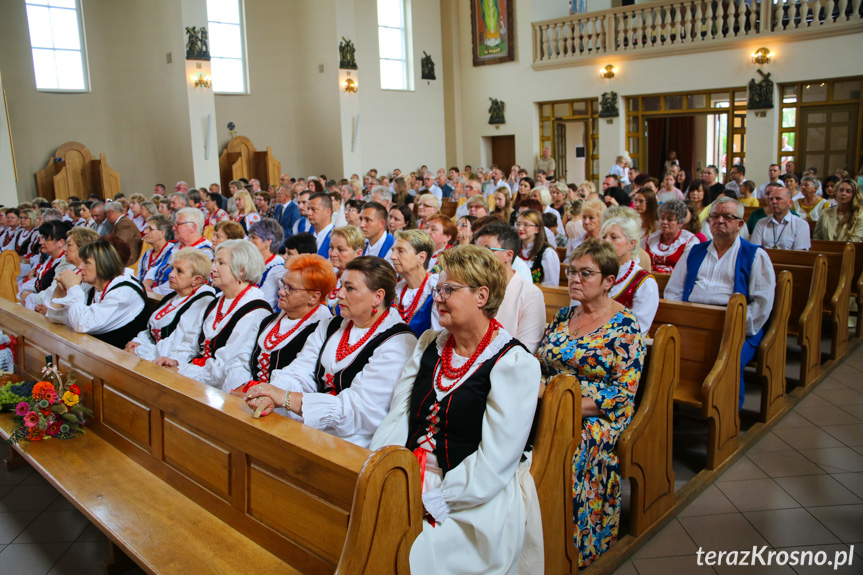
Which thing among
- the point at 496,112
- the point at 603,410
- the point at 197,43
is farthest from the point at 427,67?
the point at 603,410

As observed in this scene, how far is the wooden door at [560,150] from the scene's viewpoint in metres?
16.8

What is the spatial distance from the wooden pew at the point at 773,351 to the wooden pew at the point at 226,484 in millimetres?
2771

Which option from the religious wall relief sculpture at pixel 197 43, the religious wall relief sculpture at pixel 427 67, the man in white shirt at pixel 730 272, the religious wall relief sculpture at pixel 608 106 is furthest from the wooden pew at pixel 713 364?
the religious wall relief sculpture at pixel 427 67

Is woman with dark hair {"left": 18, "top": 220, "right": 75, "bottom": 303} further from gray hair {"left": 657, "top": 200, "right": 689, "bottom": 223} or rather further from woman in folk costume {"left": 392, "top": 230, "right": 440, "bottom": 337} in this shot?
gray hair {"left": 657, "top": 200, "right": 689, "bottom": 223}

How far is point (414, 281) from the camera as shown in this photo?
3.82 metres

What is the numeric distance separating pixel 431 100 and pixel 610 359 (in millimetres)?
16203

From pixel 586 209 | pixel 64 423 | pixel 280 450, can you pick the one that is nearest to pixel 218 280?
pixel 64 423

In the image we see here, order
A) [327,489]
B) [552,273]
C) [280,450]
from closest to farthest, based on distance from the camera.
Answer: [327,489] → [280,450] → [552,273]

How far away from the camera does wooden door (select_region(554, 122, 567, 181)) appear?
661 inches

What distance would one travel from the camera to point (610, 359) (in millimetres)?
2756

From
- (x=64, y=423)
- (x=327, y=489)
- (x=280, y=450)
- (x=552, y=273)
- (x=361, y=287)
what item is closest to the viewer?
(x=327, y=489)

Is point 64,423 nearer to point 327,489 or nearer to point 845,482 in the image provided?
point 327,489

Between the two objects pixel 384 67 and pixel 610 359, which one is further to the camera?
pixel 384 67

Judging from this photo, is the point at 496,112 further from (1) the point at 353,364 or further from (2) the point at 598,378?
(1) the point at 353,364
